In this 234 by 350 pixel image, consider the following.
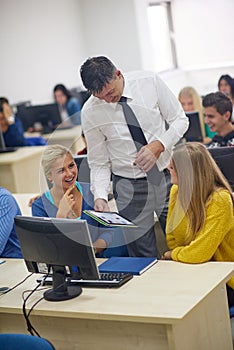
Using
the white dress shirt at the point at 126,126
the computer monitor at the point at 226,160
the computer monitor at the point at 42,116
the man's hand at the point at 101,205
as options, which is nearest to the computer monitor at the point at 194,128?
the computer monitor at the point at 226,160

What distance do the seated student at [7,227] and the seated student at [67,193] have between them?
29cm

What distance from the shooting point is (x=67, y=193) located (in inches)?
Result: 131

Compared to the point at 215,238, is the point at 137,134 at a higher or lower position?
higher

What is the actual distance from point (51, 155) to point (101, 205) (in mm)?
354

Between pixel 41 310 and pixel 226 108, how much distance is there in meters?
2.44

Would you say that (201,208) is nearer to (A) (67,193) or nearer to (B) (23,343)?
(A) (67,193)

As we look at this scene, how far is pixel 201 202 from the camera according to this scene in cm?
315

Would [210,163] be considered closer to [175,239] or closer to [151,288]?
[175,239]

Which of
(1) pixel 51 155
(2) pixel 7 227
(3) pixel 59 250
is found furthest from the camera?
(2) pixel 7 227

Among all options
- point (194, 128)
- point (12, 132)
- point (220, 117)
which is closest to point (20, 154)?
point (12, 132)

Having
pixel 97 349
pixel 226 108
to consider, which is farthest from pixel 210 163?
pixel 226 108

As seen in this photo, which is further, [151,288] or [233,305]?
[233,305]

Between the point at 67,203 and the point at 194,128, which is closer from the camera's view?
the point at 67,203

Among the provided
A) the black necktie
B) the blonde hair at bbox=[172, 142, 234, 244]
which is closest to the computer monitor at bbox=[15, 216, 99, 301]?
the blonde hair at bbox=[172, 142, 234, 244]
